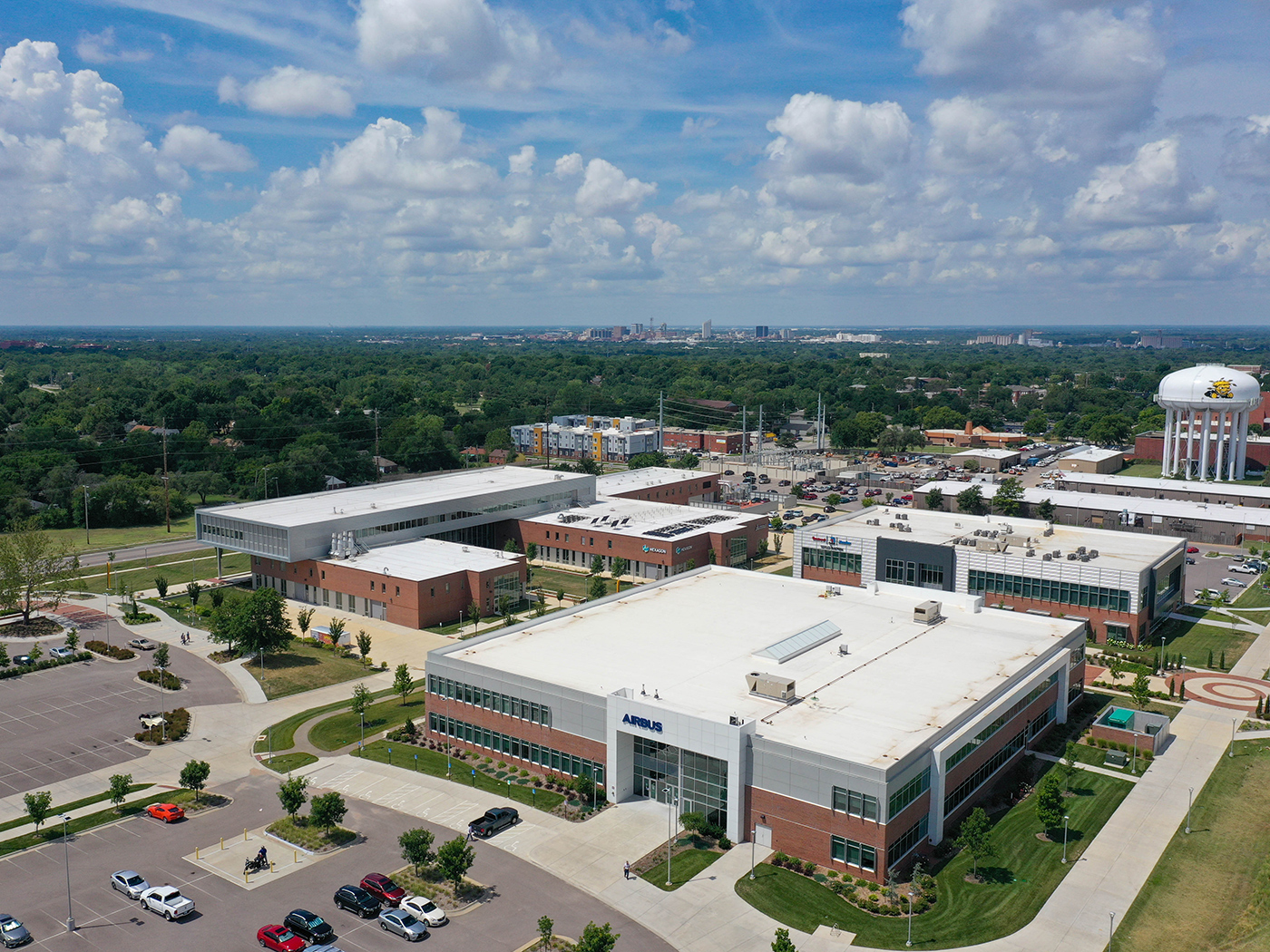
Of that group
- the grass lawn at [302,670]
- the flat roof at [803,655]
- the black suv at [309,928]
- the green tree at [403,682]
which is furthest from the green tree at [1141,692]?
the grass lawn at [302,670]

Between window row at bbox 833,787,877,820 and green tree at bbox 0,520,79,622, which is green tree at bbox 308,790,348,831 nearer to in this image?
window row at bbox 833,787,877,820

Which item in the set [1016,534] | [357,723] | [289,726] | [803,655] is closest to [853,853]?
[803,655]

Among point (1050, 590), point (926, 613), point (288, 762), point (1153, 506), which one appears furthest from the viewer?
point (1153, 506)

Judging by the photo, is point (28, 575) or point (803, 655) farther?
point (28, 575)

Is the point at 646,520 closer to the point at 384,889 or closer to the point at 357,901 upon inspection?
the point at 384,889

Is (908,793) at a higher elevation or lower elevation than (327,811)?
higher

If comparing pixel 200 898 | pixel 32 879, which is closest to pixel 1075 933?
pixel 200 898

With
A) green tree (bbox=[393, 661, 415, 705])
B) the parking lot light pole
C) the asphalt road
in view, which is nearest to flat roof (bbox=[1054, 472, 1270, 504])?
green tree (bbox=[393, 661, 415, 705])
